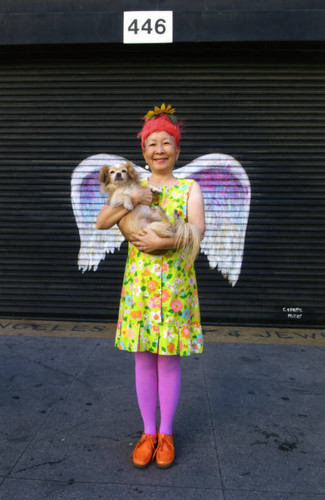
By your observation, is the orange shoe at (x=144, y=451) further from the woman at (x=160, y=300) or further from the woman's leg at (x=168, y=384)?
the woman's leg at (x=168, y=384)

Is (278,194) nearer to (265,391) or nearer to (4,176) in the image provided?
(265,391)

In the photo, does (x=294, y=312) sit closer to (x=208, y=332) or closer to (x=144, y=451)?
(x=208, y=332)

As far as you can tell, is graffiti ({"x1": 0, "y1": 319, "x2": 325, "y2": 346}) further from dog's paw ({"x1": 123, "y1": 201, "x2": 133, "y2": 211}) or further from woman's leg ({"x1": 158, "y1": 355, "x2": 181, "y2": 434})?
dog's paw ({"x1": 123, "y1": 201, "x2": 133, "y2": 211})

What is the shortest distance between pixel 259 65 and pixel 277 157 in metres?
1.27

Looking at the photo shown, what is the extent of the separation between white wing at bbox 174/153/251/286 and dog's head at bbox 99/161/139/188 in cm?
302

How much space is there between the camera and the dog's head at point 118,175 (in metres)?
2.44

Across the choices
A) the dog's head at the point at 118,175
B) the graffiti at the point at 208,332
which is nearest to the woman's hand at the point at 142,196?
the dog's head at the point at 118,175

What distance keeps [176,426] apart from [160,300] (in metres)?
1.13

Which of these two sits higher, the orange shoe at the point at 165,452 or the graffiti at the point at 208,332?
the orange shoe at the point at 165,452

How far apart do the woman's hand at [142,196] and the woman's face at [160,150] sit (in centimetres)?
18

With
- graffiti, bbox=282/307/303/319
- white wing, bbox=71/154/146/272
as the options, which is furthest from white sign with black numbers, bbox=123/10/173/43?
graffiti, bbox=282/307/303/319

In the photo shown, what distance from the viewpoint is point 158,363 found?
246cm

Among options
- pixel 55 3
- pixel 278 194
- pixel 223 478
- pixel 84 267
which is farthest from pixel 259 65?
pixel 223 478

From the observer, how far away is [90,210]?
5547 mm
